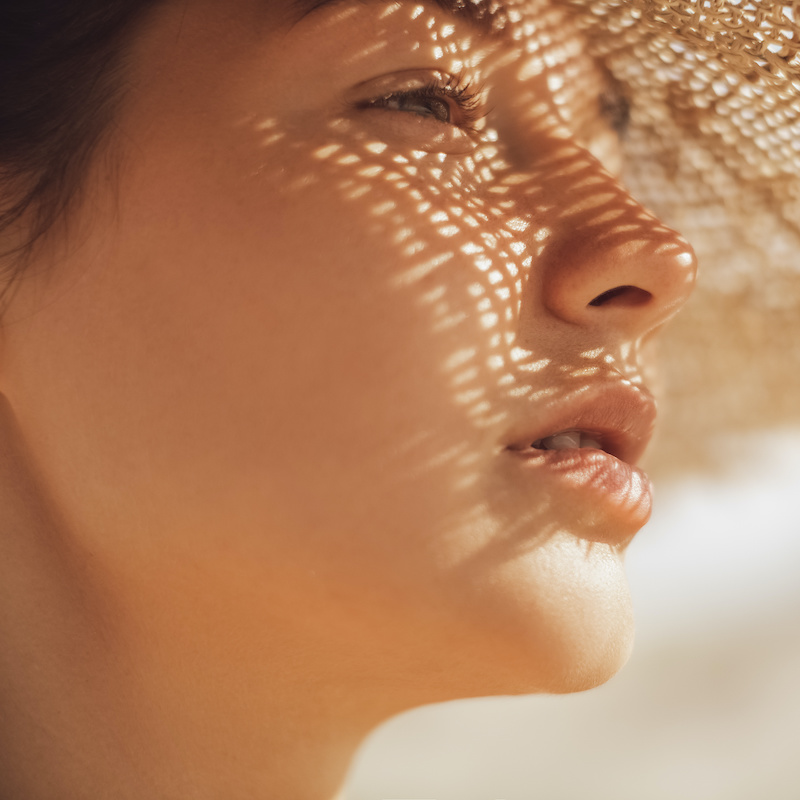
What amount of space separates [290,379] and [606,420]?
0.20 metres

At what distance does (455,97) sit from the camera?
496 mm

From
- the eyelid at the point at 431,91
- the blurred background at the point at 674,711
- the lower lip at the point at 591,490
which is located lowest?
the blurred background at the point at 674,711

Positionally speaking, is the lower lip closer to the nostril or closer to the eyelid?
the nostril

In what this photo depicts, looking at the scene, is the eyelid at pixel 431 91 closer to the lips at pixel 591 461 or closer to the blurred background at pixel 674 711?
the lips at pixel 591 461

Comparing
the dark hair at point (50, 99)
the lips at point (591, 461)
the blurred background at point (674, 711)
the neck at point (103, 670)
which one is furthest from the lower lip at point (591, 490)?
the blurred background at point (674, 711)

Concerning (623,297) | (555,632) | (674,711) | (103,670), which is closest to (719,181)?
(623,297)

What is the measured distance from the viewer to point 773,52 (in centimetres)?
57

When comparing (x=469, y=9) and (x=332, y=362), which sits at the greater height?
(x=469, y=9)

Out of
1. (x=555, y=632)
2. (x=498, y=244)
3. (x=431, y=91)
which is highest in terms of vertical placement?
(x=431, y=91)

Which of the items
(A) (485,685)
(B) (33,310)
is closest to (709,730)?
(A) (485,685)

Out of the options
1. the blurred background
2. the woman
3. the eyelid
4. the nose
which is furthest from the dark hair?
the blurred background

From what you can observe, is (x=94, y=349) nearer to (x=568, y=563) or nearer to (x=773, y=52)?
(x=568, y=563)

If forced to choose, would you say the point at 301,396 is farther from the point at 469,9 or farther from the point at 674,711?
the point at 674,711

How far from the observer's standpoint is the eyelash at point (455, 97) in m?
0.48
